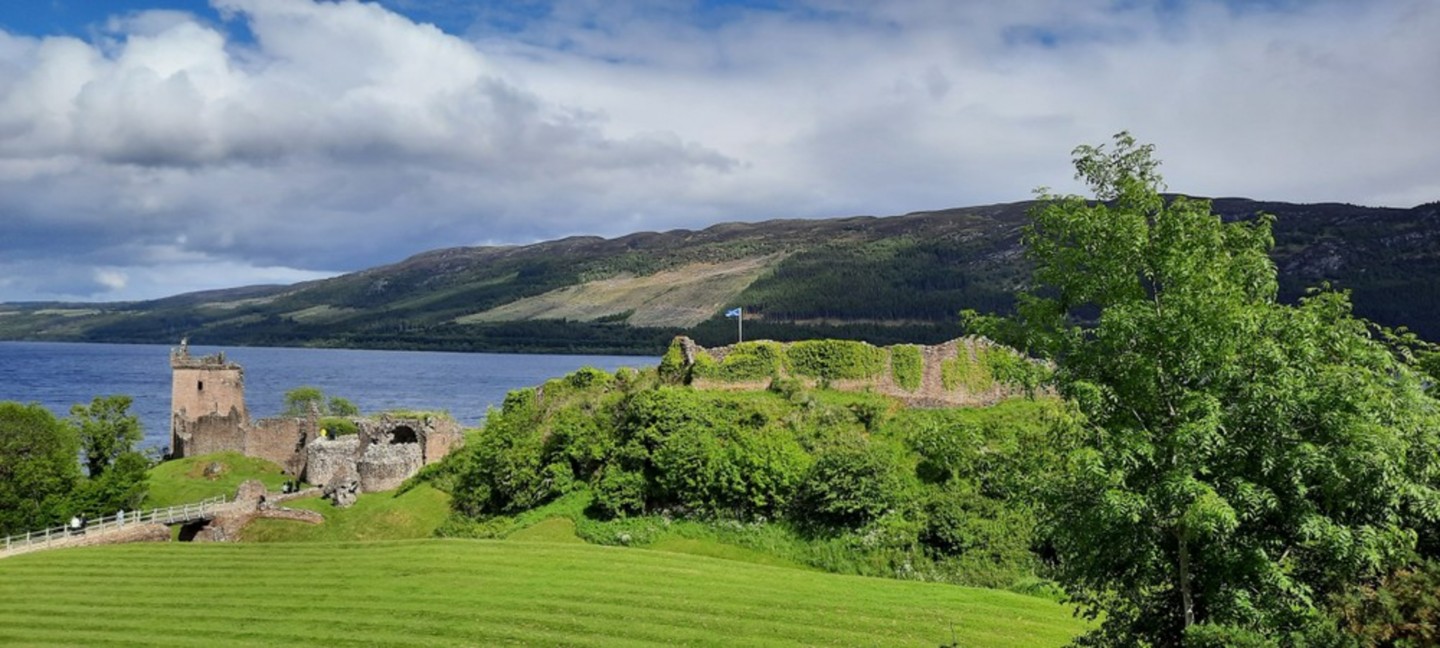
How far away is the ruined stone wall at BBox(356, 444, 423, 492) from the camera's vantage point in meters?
52.2

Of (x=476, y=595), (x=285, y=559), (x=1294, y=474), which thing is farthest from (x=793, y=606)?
(x=285, y=559)

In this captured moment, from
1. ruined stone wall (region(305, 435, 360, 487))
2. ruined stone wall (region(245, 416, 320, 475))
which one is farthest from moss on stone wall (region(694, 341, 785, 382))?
ruined stone wall (region(245, 416, 320, 475))

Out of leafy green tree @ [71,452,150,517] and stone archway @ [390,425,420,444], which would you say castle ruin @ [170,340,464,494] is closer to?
stone archway @ [390,425,420,444]

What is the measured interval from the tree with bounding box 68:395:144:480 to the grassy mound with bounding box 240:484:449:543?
54.7 feet

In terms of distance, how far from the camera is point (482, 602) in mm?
23844

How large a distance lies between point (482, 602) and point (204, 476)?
43.1 metres

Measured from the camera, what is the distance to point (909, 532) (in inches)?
1251

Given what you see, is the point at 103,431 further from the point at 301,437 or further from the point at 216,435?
the point at 301,437

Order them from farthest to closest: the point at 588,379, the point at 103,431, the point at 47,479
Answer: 1. the point at 103,431
2. the point at 588,379
3. the point at 47,479

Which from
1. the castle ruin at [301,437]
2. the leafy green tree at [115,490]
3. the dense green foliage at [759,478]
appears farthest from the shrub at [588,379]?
the leafy green tree at [115,490]

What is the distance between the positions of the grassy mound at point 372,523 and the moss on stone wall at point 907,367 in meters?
21.5

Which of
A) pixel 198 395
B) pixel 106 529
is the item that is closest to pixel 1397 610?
pixel 106 529

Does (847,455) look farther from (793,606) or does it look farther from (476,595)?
(476,595)

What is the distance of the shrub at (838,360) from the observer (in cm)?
4069
